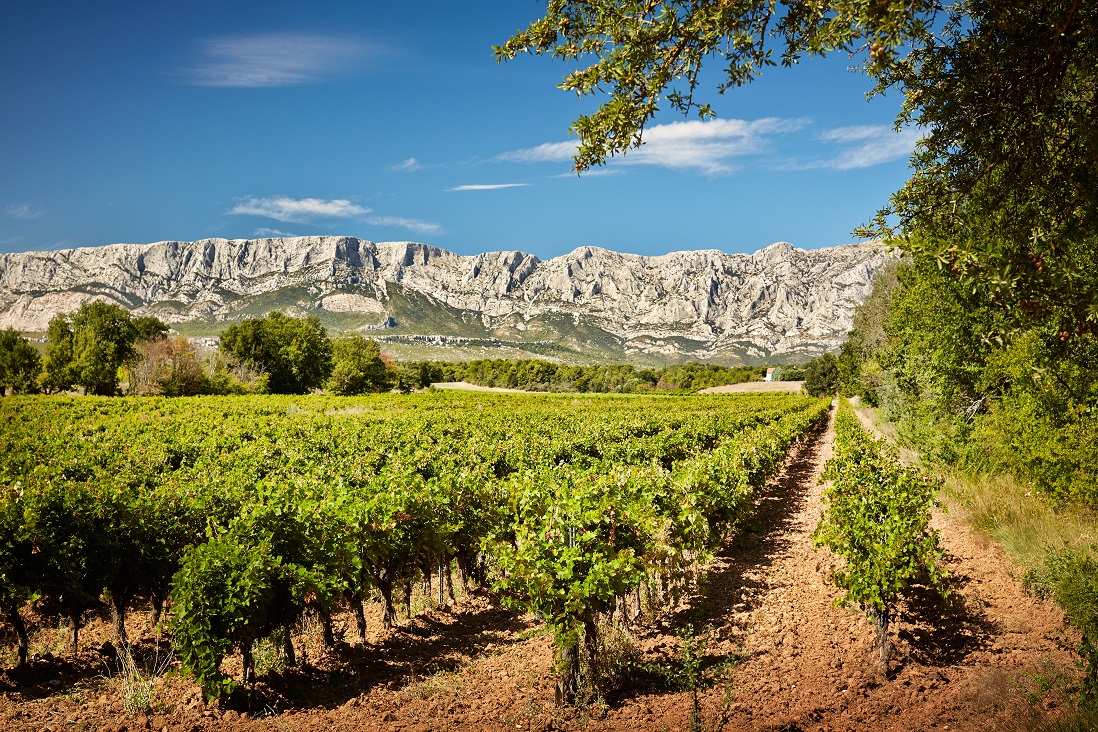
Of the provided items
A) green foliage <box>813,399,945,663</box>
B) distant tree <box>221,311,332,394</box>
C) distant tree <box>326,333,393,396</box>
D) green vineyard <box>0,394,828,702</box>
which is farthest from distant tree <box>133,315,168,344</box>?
green foliage <box>813,399,945,663</box>

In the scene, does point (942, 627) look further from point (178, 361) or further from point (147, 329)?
point (147, 329)

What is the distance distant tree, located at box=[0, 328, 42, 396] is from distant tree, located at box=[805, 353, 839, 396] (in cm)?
10029

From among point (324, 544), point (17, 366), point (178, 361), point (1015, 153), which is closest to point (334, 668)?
point (324, 544)

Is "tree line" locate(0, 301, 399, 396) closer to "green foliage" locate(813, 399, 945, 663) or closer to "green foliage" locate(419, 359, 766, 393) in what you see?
"green foliage" locate(419, 359, 766, 393)

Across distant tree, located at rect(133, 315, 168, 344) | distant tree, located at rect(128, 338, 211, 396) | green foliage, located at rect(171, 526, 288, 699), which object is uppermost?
distant tree, located at rect(133, 315, 168, 344)

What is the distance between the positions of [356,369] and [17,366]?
37.8 metres

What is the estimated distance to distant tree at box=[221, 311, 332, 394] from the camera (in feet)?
263

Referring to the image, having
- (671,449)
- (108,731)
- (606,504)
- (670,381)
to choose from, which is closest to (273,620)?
(108,731)

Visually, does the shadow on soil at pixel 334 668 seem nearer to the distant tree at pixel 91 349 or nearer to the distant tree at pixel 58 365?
the distant tree at pixel 91 349

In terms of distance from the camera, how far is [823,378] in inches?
3332

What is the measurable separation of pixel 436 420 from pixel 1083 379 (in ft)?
81.6

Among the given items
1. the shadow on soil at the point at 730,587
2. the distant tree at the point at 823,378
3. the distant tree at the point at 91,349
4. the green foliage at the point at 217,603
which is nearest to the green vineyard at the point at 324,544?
the green foliage at the point at 217,603

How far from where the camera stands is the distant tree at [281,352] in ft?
263

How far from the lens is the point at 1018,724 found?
480cm
